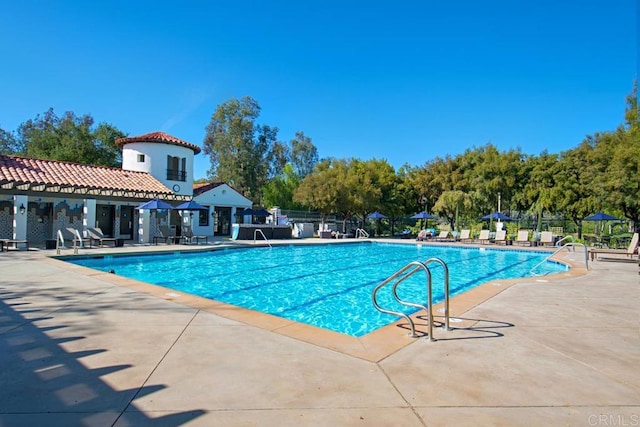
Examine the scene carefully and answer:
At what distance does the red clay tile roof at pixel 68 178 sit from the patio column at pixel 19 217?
57 cm

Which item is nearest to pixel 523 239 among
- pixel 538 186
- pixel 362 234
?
pixel 538 186

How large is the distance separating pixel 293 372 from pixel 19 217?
17052mm

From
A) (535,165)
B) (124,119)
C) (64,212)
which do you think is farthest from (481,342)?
(124,119)

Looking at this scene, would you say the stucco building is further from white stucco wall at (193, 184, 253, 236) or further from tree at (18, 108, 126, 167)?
tree at (18, 108, 126, 167)

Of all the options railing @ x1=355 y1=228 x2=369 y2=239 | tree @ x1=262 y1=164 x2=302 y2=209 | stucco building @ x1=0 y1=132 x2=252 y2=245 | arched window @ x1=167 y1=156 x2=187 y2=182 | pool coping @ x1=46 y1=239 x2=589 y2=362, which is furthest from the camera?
tree @ x1=262 y1=164 x2=302 y2=209

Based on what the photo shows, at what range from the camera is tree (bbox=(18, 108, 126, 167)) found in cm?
3328

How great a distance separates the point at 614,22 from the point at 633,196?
9334 millimetres

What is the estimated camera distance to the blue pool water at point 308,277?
7.77 m

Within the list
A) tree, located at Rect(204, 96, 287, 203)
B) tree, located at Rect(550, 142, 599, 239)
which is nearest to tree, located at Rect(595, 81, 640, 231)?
tree, located at Rect(550, 142, 599, 239)

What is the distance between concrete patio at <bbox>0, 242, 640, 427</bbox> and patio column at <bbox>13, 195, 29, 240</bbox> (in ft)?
40.4

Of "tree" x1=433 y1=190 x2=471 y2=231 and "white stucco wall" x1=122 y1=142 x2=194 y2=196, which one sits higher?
"white stucco wall" x1=122 y1=142 x2=194 y2=196

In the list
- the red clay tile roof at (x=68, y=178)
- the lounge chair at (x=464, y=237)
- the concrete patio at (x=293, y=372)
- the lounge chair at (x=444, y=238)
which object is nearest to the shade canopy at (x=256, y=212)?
the red clay tile roof at (x=68, y=178)

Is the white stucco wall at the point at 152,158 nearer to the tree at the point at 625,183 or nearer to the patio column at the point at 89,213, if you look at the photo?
the patio column at the point at 89,213

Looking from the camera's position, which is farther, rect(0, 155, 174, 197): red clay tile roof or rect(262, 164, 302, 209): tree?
rect(262, 164, 302, 209): tree
